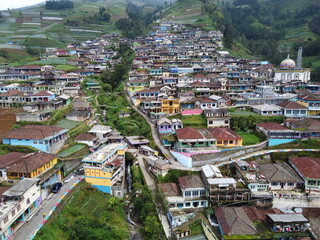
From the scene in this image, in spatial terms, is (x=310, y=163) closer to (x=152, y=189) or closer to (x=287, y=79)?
(x=152, y=189)

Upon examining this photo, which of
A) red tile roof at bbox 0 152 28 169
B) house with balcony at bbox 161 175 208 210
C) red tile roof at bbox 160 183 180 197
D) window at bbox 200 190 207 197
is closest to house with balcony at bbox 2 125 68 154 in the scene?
red tile roof at bbox 0 152 28 169

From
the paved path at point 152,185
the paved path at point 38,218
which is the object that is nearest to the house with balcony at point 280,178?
the paved path at point 152,185

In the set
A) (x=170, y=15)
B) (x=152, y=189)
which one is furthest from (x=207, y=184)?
(x=170, y=15)

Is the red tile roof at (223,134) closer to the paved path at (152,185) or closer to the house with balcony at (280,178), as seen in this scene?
the house with balcony at (280,178)

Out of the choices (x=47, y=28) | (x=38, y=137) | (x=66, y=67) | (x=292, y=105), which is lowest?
(x=38, y=137)

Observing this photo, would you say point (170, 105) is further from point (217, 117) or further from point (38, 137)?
point (38, 137)

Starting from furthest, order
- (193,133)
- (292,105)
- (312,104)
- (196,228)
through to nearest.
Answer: (312,104) → (292,105) → (193,133) → (196,228)

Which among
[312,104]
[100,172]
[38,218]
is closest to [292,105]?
[312,104]
